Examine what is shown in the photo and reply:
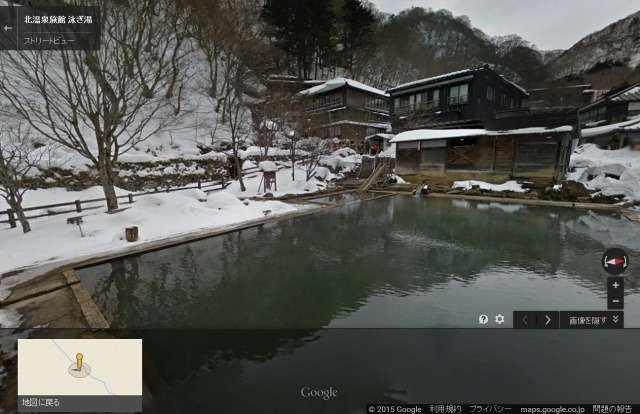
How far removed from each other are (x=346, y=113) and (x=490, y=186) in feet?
64.8

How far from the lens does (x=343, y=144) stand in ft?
104

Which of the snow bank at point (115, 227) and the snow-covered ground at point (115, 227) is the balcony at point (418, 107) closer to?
the snow-covered ground at point (115, 227)

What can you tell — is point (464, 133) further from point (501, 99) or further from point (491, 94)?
point (501, 99)

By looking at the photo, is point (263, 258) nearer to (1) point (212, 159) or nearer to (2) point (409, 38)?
(1) point (212, 159)

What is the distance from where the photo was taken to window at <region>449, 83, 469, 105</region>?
26.0 metres

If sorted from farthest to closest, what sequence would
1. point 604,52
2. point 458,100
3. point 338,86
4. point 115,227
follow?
1. point 604,52
2. point 338,86
3. point 458,100
4. point 115,227

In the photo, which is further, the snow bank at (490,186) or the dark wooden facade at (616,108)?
the dark wooden facade at (616,108)

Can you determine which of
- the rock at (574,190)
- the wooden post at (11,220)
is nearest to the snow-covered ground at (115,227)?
the wooden post at (11,220)

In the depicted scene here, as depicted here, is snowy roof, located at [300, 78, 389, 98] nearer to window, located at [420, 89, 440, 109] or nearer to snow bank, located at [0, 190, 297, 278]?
window, located at [420, 89, 440, 109]

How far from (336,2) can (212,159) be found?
1527 inches

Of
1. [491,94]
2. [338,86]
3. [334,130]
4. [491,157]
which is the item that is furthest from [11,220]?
[491,94]

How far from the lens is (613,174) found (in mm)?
16766

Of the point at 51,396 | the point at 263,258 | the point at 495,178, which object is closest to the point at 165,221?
the point at 263,258

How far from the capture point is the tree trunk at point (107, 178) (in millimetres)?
10961
